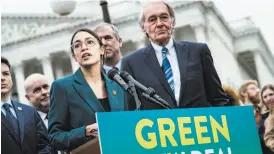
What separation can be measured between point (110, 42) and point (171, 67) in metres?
1.45

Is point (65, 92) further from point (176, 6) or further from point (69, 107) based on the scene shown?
point (176, 6)

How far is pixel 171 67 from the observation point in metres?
4.25

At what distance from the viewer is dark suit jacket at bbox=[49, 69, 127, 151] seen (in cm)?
403

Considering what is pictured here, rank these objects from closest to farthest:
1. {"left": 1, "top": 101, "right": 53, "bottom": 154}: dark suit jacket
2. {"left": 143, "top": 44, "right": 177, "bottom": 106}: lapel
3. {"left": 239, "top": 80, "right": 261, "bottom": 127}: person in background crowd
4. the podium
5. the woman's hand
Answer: the podium
the woman's hand
{"left": 143, "top": 44, "right": 177, "bottom": 106}: lapel
{"left": 1, "top": 101, "right": 53, "bottom": 154}: dark suit jacket
{"left": 239, "top": 80, "right": 261, "bottom": 127}: person in background crowd

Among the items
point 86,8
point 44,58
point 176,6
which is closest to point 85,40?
point 176,6

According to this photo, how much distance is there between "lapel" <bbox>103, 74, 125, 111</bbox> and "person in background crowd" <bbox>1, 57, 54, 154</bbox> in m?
0.66

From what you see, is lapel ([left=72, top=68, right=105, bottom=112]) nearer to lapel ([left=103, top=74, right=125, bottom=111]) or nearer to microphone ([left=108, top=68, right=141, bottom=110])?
lapel ([left=103, top=74, right=125, bottom=111])

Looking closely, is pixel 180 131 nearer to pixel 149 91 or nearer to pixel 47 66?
pixel 149 91

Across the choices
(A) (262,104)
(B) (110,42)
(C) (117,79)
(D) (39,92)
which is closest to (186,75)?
(C) (117,79)

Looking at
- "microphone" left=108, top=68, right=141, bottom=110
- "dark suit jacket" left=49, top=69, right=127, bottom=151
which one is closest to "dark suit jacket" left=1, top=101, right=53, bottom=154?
"dark suit jacket" left=49, top=69, right=127, bottom=151

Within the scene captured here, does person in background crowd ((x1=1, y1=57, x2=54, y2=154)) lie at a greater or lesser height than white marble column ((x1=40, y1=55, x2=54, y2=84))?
lesser

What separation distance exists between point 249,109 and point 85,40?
118cm

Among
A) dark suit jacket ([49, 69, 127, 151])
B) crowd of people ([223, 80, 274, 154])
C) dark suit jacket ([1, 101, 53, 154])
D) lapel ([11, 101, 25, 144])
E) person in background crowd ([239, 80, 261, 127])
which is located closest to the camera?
dark suit jacket ([49, 69, 127, 151])

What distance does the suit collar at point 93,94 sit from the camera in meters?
4.04
